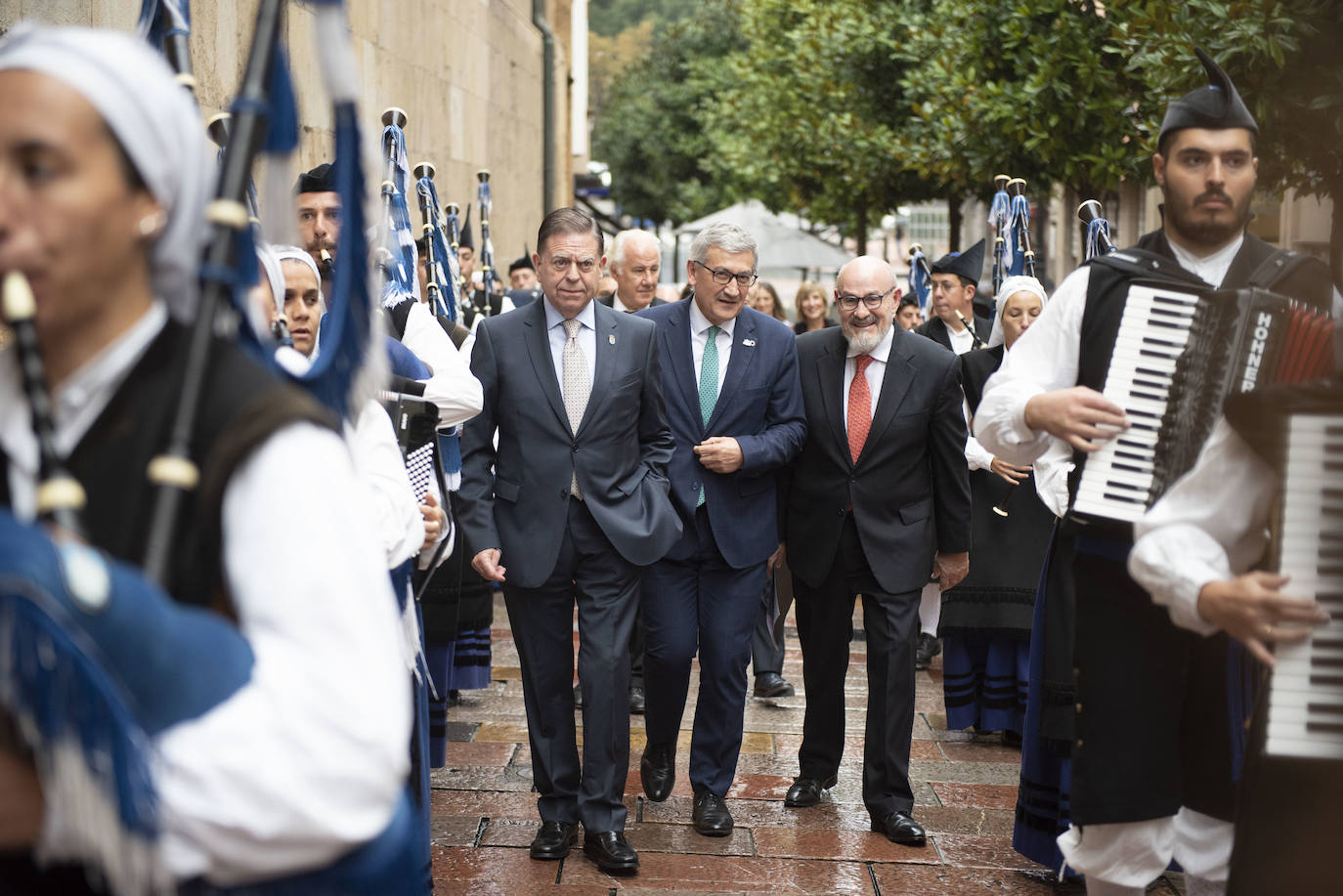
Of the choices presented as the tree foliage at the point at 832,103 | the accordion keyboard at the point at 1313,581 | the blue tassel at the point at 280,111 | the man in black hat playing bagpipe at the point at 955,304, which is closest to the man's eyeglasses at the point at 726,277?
the man in black hat playing bagpipe at the point at 955,304

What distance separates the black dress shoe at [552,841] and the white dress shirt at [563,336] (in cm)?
156

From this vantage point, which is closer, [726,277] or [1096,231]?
[726,277]

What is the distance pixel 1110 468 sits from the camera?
356 cm

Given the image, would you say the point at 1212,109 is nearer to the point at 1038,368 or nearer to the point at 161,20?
the point at 1038,368

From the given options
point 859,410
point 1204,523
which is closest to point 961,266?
A: point 859,410

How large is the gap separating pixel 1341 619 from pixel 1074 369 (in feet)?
5.09

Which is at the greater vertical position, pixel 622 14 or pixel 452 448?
pixel 622 14

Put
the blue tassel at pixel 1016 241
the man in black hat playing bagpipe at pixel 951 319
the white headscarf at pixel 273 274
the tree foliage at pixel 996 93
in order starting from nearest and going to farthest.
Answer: the white headscarf at pixel 273 274 → the blue tassel at pixel 1016 241 → the tree foliage at pixel 996 93 → the man in black hat playing bagpipe at pixel 951 319

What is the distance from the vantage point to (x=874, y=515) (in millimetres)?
5715

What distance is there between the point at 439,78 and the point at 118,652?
12.1m

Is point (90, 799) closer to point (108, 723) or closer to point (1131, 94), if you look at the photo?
point (108, 723)

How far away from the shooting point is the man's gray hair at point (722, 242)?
19.5ft

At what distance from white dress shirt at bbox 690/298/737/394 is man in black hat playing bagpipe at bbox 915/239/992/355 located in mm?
2996

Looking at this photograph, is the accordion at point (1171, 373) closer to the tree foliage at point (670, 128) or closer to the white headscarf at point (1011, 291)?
the white headscarf at point (1011, 291)
